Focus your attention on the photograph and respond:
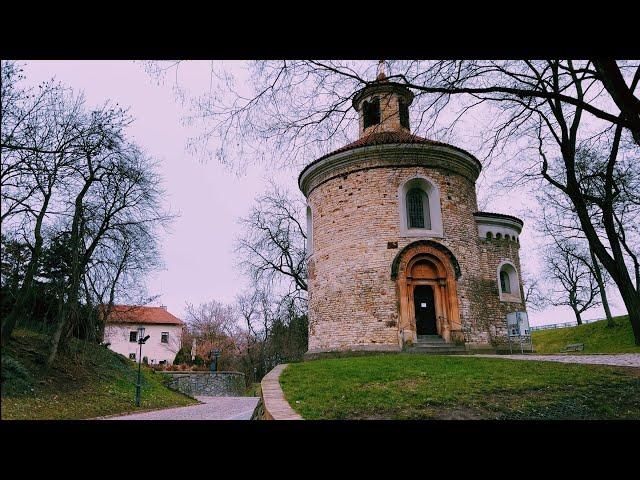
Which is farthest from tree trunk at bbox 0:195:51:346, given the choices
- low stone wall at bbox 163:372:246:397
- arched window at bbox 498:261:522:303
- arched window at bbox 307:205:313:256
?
low stone wall at bbox 163:372:246:397

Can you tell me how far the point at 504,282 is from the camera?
17.3m

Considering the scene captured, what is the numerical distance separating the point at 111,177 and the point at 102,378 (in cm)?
778

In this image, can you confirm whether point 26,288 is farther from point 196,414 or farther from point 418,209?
point 418,209

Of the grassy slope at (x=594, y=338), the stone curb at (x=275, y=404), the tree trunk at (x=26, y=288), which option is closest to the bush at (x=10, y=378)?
the tree trunk at (x=26, y=288)

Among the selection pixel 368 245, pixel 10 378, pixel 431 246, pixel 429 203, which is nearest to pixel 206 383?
pixel 368 245

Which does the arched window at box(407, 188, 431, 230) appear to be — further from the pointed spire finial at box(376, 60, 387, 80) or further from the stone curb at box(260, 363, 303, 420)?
the pointed spire finial at box(376, 60, 387, 80)

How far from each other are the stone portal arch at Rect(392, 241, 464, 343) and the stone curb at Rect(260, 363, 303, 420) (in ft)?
22.9

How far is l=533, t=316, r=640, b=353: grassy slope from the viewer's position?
2049 centimetres

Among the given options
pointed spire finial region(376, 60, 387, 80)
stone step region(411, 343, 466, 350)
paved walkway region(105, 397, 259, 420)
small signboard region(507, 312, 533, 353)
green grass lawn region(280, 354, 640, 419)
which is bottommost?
paved walkway region(105, 397, 259, 420)

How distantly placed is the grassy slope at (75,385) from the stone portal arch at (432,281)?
909 centimetres

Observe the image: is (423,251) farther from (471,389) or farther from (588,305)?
(588,305)

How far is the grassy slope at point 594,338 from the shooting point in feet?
67.2

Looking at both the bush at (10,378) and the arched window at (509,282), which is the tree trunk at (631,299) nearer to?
the arched window at (509,282)
